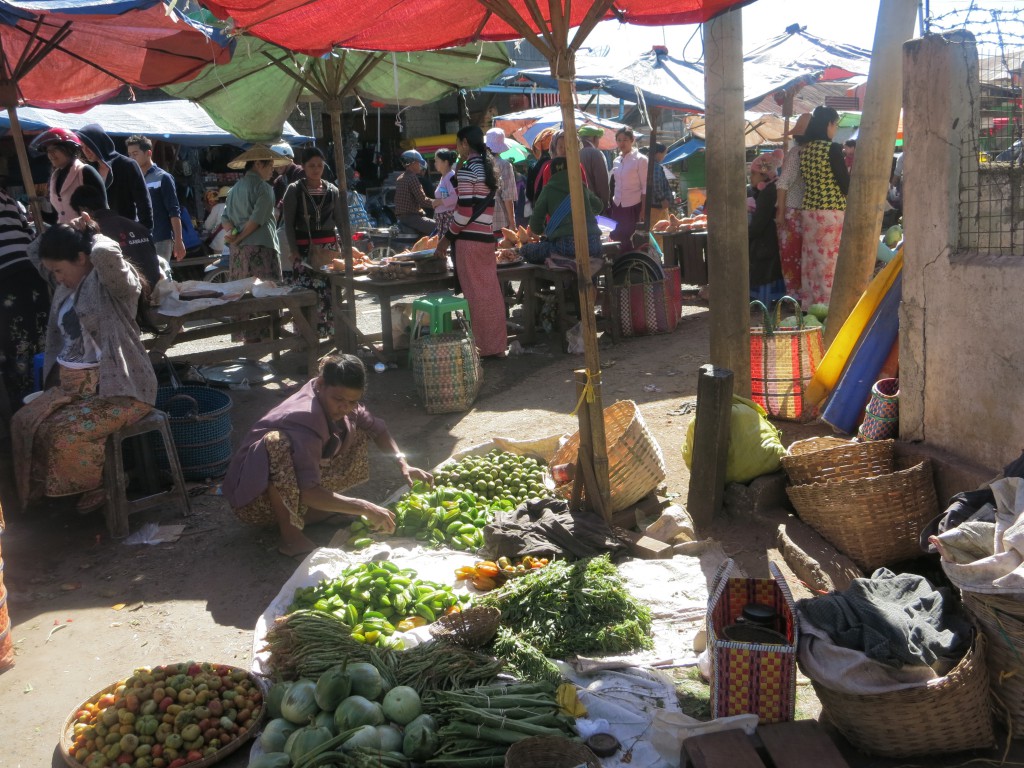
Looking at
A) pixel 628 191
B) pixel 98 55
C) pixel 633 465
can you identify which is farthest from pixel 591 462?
pixel 628 191

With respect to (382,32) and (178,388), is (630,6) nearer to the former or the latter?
(382,32)

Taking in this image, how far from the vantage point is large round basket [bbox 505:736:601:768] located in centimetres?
272

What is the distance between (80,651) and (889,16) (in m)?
5.93

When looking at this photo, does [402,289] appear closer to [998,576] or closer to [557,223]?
[557,223]

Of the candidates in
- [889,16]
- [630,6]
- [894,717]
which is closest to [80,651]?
[894,717]

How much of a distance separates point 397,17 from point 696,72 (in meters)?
8.23

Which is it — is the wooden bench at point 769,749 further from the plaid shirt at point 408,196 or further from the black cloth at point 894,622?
the plaid shirt at point 408,196

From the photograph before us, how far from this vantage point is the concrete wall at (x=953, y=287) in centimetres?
380

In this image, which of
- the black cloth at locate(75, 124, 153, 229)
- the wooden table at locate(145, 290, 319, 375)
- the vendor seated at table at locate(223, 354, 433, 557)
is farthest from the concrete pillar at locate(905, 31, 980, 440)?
the black cloth at locate(75, 124, 153, 229)

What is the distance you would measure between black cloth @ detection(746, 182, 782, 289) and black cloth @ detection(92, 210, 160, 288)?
6016 millimetres

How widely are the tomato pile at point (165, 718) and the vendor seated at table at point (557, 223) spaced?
19.9 feet

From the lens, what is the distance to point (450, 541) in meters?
4.62

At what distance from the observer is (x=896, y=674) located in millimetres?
2781

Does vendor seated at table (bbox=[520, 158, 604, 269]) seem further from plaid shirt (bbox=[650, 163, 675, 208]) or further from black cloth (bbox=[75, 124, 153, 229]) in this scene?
black cloth (bbox=[75, 124, 153, 229])
